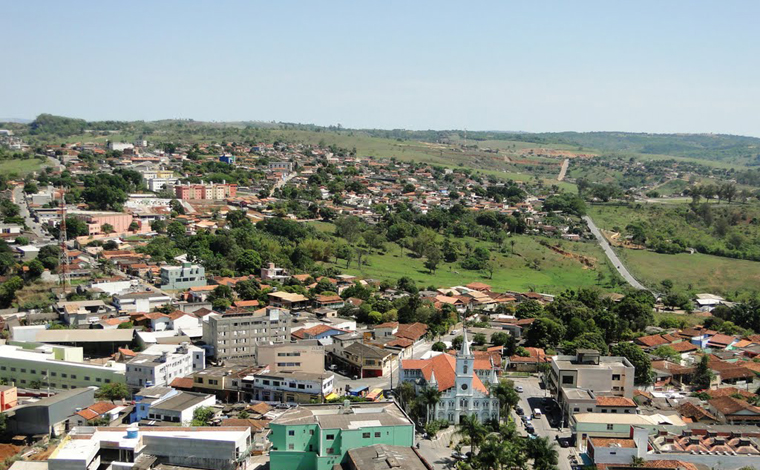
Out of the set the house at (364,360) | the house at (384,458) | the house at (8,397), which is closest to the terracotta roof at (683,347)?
the house at (364,360)

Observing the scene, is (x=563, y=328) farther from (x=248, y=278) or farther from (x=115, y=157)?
(x=115, y=157)

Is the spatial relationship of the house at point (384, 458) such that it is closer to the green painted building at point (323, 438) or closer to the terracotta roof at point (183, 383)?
the green painted building at point (323, 438)

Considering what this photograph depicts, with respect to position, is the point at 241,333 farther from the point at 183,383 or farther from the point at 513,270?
the point at 513,270

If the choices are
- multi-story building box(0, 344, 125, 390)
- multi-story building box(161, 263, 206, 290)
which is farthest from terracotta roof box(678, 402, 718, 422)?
multi-story building box(161, 263, 206, 290)

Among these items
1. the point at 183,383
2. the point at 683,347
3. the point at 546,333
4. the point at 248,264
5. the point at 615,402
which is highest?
the point at 248,264

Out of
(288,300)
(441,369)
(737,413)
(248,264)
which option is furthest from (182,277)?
(737,413)

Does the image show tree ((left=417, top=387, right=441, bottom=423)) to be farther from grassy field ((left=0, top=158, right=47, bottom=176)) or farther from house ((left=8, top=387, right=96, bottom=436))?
grassy field ((left=0, top=158, right=47, bottom=176))
